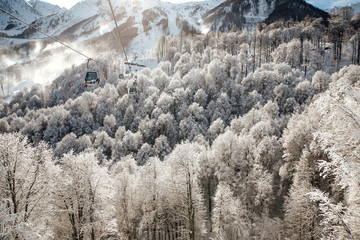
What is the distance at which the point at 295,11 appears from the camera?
14988 centimetres

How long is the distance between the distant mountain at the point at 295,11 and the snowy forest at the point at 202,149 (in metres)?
70.1

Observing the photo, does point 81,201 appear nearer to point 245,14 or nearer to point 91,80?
point 91,80

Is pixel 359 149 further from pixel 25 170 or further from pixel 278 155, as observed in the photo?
pixel 278 155

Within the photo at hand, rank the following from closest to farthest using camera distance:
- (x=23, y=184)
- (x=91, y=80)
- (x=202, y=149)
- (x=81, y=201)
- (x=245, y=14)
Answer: (x=23, y=184), (x=81, y=201), (x=91, y=80), (x=202, y=149), (x=245, y=14)

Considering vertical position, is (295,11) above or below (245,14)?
below

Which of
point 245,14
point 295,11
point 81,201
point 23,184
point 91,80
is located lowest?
point 81,201

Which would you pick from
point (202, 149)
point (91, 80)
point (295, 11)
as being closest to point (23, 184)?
point (91, 80)

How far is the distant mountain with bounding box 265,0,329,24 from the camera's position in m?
143

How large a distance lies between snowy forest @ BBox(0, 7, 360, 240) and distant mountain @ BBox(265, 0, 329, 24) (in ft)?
230

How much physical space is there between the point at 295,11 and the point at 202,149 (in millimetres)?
165428

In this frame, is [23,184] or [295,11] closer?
[23,184]

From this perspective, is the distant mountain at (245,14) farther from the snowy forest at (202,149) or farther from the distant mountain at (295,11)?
the snowy forest at (202,149)

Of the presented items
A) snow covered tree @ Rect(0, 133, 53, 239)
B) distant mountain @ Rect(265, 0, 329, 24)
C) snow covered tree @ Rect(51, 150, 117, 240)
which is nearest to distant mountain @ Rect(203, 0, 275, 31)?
distant mountain @ Rect(265, 0, 329, 24)

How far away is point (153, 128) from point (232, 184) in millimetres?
34863
